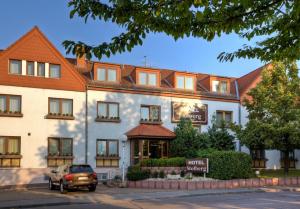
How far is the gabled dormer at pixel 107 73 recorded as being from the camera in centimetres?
3697

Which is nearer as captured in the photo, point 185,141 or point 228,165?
point 228,165

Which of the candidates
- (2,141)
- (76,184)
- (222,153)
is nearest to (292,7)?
(76,184)

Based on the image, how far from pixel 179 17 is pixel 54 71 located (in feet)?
94.4

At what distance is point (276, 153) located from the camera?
43562 mm

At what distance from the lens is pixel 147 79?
39.2m

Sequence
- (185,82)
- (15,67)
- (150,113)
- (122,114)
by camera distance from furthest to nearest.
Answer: (185,82) < (150,113) < (122,114) < (15,67)

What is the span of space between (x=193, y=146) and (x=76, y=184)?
12301 mm

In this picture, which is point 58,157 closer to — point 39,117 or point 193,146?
point 39,117

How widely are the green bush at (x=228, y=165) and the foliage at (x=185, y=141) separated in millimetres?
4298

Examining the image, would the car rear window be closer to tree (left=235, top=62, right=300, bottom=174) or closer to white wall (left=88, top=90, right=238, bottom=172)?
white wall (left=88, top=90, right=238, bottom=172)

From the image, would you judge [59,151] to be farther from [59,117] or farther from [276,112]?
[276,112]

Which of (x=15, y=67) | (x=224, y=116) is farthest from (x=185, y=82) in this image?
(x=15, y=67)

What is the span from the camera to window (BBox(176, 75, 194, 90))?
4056 cm

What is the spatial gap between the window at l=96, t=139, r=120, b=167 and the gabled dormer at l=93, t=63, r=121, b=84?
4686 millimetres
